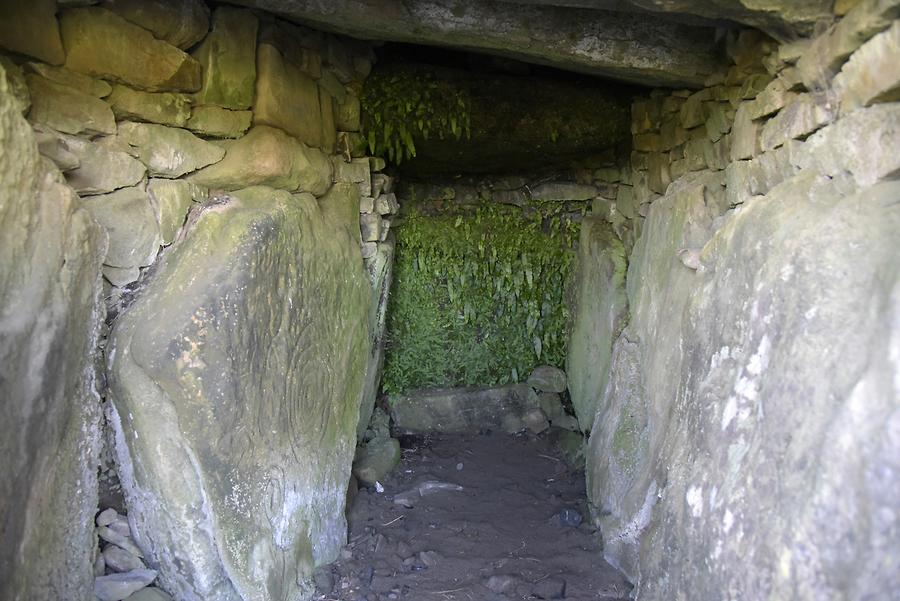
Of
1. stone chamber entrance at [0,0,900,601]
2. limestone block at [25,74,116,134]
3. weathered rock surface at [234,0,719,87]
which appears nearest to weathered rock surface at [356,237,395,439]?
stone chamber entrance at [0,0,900,601]

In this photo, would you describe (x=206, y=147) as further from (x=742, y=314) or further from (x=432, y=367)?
(x=432, y=367)

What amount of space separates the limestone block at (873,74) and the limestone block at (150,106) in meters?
2.04

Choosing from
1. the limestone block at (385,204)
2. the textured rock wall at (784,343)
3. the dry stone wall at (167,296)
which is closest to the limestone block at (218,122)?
the dry stone wall at (167,296)

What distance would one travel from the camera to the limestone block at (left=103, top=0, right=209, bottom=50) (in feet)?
7.11

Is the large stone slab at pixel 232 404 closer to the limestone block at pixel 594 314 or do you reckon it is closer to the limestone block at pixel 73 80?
the limestone block at pixel 73 80

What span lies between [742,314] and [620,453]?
147 cm

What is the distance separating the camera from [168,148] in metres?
2.31

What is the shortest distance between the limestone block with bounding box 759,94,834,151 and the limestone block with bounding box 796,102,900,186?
6cm

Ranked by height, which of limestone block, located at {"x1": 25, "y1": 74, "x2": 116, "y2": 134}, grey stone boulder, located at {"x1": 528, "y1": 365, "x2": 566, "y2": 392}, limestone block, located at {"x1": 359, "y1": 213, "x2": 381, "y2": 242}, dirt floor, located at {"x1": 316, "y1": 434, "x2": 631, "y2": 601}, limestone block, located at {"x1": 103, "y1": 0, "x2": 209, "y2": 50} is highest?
limestone block, located at {"x1": 103, "y1": 0, "x2": 209, "y2": 50}

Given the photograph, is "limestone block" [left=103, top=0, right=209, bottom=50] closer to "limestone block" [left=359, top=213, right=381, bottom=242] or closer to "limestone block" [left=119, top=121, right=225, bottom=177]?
"limestone block" [left=119, top=121, right=225, bottom=177]

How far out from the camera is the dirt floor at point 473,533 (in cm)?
287

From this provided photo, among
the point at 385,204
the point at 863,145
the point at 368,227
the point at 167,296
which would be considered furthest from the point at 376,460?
the point at 863,145

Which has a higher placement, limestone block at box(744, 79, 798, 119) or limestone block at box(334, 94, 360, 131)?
limestone block at box(744, 79, 798, 119)

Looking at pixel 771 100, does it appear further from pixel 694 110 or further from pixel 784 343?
pixel 784 343
